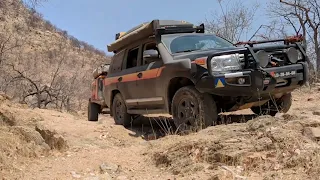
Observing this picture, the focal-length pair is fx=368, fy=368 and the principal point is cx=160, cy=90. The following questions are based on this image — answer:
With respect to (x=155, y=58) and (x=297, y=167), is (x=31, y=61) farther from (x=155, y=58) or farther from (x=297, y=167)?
(x=297, y=167)

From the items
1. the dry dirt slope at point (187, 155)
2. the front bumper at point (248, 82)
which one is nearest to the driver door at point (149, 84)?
the front bumper at point (248, 82)

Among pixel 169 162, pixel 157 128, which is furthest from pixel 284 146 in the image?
pixel 157 128

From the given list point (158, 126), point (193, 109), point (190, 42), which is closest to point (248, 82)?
point (193, 109)

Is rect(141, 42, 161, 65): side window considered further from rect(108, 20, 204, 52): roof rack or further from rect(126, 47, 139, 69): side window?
rect(126, 47, 139, 69): side window

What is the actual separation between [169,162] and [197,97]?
1.47m

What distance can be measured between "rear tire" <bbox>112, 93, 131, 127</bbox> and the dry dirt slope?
2.23m

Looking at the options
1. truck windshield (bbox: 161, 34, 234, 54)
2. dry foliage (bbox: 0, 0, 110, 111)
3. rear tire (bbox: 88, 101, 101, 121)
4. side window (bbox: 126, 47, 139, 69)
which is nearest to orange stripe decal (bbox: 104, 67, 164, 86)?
side window (bbox: 126, 47, 139, 69)

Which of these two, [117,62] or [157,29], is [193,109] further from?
[117,62]

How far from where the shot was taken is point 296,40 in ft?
20.1

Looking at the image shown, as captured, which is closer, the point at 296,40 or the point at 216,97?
the point at 216,97

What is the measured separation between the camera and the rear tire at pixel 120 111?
7.66 m

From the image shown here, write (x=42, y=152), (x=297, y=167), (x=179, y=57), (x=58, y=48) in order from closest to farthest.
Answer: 1. (x=297, y=167)
2. (x=42, y=152)
3. (x=179, y=57)
4. (x=58, y=48)

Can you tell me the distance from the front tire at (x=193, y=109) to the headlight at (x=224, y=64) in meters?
0.45

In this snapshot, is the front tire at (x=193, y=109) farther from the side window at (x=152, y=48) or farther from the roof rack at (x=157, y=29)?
the roof rack at (x=157, y=29)
